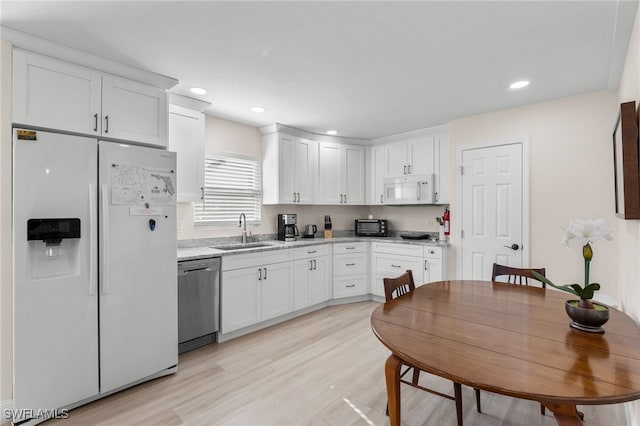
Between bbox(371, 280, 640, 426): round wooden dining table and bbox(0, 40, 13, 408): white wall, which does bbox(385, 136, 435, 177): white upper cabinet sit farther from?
bbox(0, 40, 13, 408): white wall

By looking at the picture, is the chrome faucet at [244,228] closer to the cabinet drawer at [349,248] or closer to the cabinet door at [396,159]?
the cabinet drawer at [349,248]

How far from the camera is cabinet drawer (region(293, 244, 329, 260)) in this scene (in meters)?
3.79

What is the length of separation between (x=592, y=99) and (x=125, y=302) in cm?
448

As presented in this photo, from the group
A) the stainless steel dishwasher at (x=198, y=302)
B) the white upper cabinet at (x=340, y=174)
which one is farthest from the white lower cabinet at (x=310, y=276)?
the stainless steel dishwasher at (x=198, y=302)

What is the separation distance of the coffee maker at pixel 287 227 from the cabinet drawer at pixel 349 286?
0.86m

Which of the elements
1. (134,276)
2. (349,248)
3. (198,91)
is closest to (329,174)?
(349,248)

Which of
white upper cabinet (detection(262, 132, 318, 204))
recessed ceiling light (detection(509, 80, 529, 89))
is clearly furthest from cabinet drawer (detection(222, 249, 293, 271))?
recessed ceiling light (detection(509, 80, 529, 89))

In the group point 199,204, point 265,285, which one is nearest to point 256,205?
point 199,204

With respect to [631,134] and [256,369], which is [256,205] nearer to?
[256,369]

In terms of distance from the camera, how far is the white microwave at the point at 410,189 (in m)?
4.17

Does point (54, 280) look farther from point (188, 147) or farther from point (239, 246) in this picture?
point (239, 246)

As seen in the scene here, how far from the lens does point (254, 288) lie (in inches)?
130

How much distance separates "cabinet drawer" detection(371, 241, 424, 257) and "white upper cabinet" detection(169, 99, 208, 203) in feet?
8.29

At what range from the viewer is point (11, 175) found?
191 centimetres
